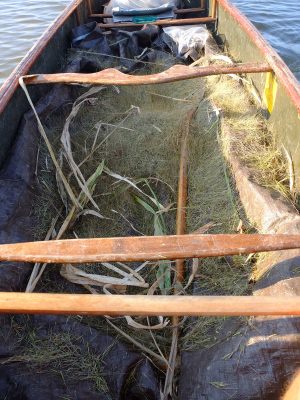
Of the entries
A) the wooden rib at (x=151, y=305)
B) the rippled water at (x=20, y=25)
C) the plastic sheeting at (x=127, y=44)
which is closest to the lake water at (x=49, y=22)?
the rippled water at (x=20, y=25)

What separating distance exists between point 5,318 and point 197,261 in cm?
104

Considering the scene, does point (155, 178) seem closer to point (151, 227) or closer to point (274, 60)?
point (151, 227)

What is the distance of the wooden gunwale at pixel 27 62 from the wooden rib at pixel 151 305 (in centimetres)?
163

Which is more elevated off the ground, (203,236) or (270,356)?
(203,236)

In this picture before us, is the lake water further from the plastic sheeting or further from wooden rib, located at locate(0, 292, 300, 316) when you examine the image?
wooden rib, located at locate(0, 292, 300, 316)

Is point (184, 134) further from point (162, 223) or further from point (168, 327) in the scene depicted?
point (168, 327)

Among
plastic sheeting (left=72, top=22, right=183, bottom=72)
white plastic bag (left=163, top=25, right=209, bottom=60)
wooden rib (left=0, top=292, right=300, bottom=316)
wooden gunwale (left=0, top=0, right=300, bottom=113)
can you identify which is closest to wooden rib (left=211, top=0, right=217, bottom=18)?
white plastic bag (left=163, top=25, right=209, bottom=60)

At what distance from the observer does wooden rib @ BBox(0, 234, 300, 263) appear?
1.69 meters

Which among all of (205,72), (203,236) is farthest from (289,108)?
(203,236)

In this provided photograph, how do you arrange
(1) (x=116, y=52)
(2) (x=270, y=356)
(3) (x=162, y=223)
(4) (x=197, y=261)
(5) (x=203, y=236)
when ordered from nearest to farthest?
(2) (x=270, y=356) → (5) (x=203, y=236) → (4) (x=197, y=261) → (3) (x=162, y=223) → (1) (x=116, y=52)

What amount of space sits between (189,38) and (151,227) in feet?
8.89

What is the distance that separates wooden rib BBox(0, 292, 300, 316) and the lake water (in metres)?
5.28

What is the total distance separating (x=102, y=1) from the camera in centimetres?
587

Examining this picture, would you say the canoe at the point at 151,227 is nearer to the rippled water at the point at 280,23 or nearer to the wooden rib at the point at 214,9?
the wooden rib at the point at 214,9
